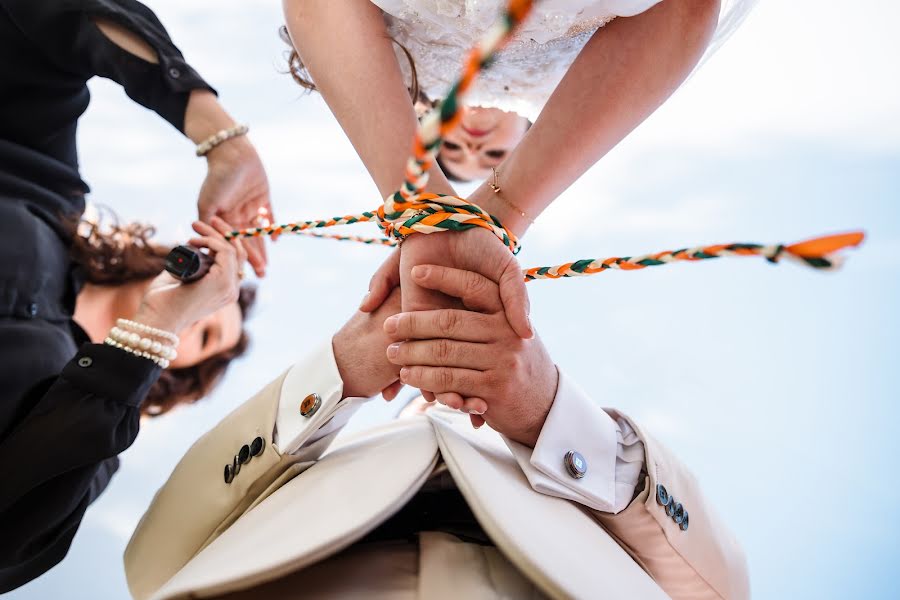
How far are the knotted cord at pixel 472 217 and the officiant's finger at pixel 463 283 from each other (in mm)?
37

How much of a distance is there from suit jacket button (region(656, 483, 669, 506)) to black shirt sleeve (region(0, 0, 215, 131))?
0.86 metres

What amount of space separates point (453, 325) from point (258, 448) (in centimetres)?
22

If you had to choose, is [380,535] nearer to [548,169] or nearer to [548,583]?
[548,583]

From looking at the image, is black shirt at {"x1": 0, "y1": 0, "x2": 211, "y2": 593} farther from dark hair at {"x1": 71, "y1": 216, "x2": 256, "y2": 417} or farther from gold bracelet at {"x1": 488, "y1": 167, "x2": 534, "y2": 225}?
gold bracelet at {"x1": 488, "y1": 167, "x2": 534, "y2": 225}

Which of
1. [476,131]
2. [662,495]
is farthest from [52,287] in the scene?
[662,495]

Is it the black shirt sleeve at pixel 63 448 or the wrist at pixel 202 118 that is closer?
the black shirt sleeve at pixel 63 448

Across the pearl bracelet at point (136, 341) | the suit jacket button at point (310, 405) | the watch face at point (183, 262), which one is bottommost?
the suit jacket button at point (310, 405)

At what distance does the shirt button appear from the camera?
622 millimetres

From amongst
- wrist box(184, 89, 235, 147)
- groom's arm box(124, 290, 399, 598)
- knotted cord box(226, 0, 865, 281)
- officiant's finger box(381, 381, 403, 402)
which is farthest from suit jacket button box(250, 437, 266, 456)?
wrist box(184, 89, 235, 147)

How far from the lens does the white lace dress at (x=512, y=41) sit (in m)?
0.72

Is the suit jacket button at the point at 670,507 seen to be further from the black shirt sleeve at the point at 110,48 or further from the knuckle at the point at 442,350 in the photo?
the black shirt sleeve at the point at 110,48

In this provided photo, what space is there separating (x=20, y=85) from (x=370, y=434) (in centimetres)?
82

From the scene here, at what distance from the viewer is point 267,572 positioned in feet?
1.52

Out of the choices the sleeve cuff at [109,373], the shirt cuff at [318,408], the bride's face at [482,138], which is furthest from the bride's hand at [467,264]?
the bride's face at [482,138]
